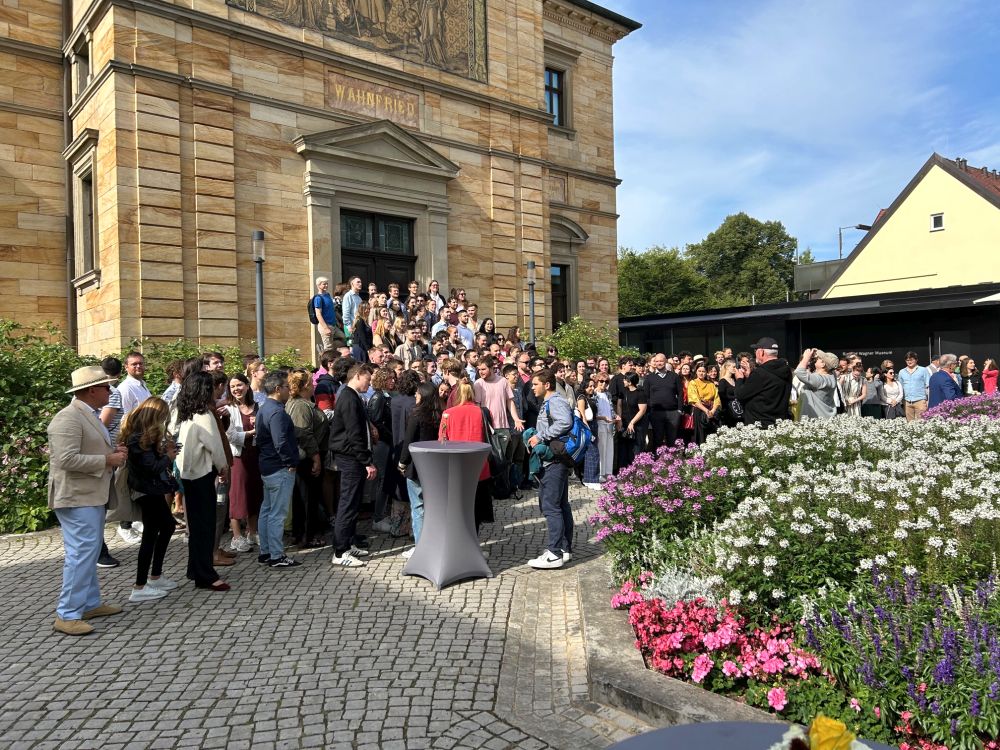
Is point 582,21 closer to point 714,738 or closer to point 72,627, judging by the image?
point 72,627

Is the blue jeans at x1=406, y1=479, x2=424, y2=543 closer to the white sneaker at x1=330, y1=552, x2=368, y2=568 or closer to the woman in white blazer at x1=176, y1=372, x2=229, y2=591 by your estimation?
the white sneaker at x1=330, y1=552, x2=368, y2=568

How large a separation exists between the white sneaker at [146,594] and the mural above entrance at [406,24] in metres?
12.9

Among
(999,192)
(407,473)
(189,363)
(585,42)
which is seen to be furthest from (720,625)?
(999,192)

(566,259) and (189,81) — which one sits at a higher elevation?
(189,81)

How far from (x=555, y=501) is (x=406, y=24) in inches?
585

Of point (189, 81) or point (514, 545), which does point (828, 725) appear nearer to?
point (514, 545)

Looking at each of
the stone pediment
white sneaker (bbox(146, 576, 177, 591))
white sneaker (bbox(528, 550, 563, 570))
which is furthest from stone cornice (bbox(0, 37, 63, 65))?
white sneaker (bbox(528, 550, 563, 570))

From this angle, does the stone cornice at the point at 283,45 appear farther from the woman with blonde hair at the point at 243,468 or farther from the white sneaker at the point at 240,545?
the white sneaker at the point at 240,545

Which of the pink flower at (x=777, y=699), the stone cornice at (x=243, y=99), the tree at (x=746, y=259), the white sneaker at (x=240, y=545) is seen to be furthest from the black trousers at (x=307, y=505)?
the tree at (x=746, y=259)

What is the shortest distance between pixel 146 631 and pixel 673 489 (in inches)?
166

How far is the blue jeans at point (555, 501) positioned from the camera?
627 centimetres

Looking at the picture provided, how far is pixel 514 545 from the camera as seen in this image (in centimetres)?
724

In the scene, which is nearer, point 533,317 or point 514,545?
point 514,545

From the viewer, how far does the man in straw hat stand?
501 centimetres
